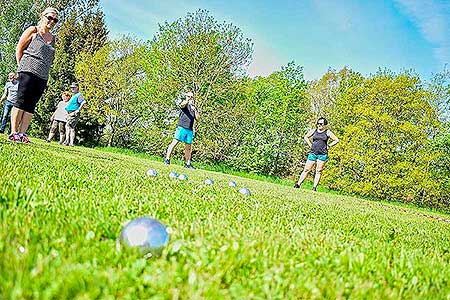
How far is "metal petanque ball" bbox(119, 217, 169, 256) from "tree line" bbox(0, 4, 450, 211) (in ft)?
66.4

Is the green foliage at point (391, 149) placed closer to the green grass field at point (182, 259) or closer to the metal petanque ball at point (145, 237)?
the green grass field at point (182, 259)

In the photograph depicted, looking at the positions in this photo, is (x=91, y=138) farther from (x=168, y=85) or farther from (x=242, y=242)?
(x=242, y=242)

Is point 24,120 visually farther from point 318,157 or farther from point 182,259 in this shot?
point 318,157

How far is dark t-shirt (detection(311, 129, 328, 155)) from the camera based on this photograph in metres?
12.1

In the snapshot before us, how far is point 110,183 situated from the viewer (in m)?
4.11

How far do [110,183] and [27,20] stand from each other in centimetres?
3655

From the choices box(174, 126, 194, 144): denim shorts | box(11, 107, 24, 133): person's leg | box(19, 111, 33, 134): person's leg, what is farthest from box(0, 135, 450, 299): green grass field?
box(174, 126, 194, 144): denim shorts

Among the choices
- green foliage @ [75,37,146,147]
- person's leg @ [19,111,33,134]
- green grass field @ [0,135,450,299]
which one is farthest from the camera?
green foliage @ [75,37,146,147]

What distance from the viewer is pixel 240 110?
82.9 ft

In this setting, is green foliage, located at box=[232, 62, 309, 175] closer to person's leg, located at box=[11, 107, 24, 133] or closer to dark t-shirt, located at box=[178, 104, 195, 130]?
dark t-shirt, located at box=[178, 104, 195, 130]

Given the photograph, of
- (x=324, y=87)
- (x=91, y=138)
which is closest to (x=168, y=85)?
(x=91, y=138)

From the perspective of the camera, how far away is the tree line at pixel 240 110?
21.0 meters

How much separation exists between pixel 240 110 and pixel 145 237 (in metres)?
23.7

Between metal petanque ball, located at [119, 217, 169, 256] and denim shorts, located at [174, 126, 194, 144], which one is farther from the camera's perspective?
denim shorts, located at [174, 126, 194, 144]
